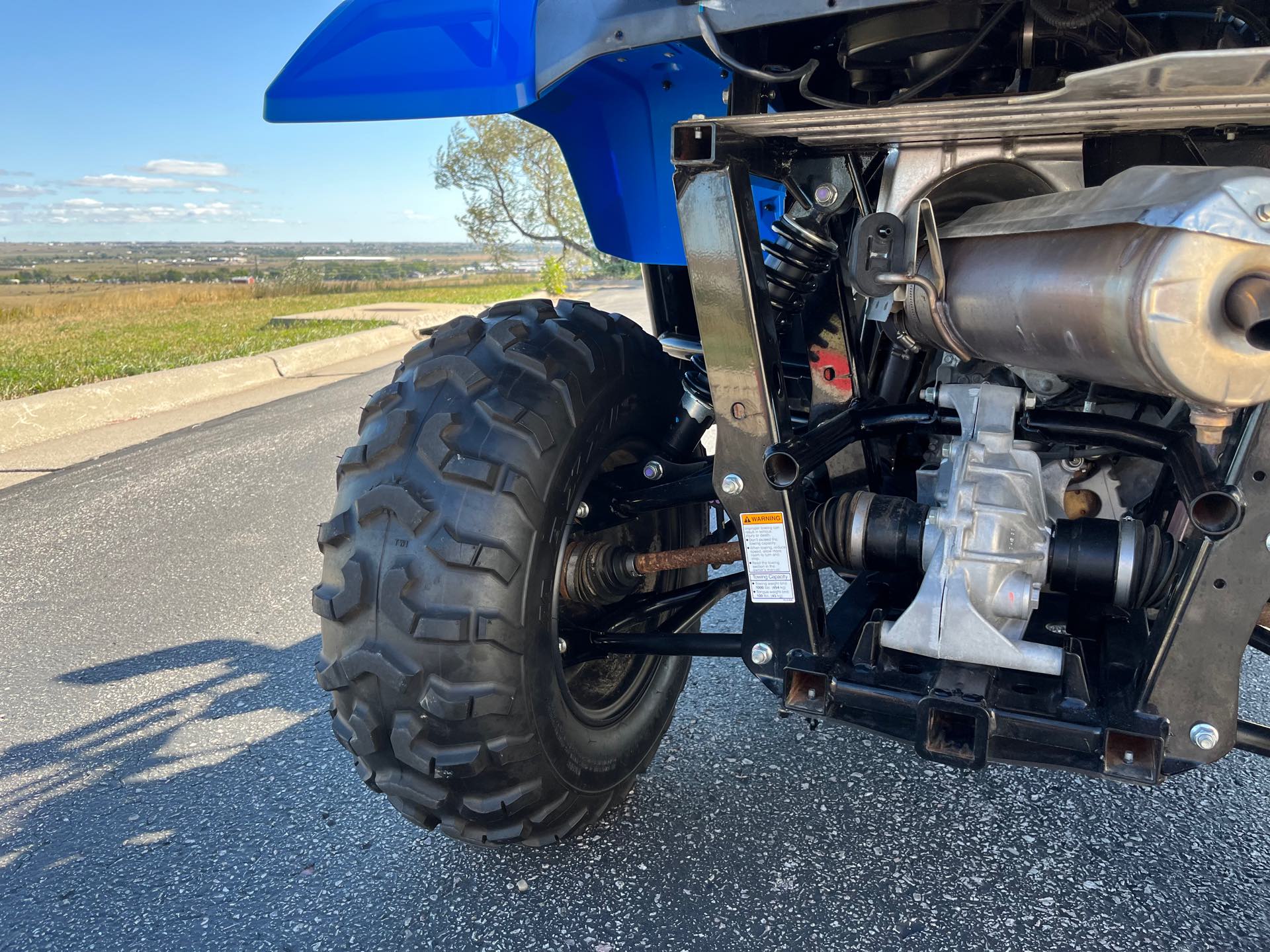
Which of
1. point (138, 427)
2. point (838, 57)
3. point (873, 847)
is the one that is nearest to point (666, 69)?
point (838, 57)

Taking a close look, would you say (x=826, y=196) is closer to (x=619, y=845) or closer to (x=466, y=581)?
(x=466, y=581)

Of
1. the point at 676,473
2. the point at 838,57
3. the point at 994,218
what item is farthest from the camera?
the point at 676,473

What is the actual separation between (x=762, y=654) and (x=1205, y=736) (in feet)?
2.64

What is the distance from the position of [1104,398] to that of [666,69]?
1199 millimetres

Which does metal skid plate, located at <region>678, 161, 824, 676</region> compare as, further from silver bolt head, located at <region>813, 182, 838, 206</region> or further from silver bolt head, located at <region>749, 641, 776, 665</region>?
silver bolt head, located at <region>813, 182, 838, 206</region>

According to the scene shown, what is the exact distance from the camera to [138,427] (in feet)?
26.6

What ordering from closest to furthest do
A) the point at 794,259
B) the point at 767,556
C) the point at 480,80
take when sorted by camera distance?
the point at 480,80, the point at 767,556, the point at 794,259

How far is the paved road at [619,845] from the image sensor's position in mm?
2156

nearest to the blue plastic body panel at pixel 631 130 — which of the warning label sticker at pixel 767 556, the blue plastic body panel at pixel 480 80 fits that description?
the blue plastic body panel at pixel 480 80

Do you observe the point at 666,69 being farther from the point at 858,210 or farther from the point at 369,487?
the point at 369,487

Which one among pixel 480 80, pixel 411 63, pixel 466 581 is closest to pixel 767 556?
pixel 466 581

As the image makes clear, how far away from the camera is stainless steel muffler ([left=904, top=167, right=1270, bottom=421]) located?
4.17ft

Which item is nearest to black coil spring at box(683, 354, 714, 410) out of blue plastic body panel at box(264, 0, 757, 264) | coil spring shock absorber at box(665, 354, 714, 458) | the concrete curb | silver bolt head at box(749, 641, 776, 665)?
coil spring shock absorber at box(665, 354, 714, 458)

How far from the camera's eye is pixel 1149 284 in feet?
4.24
